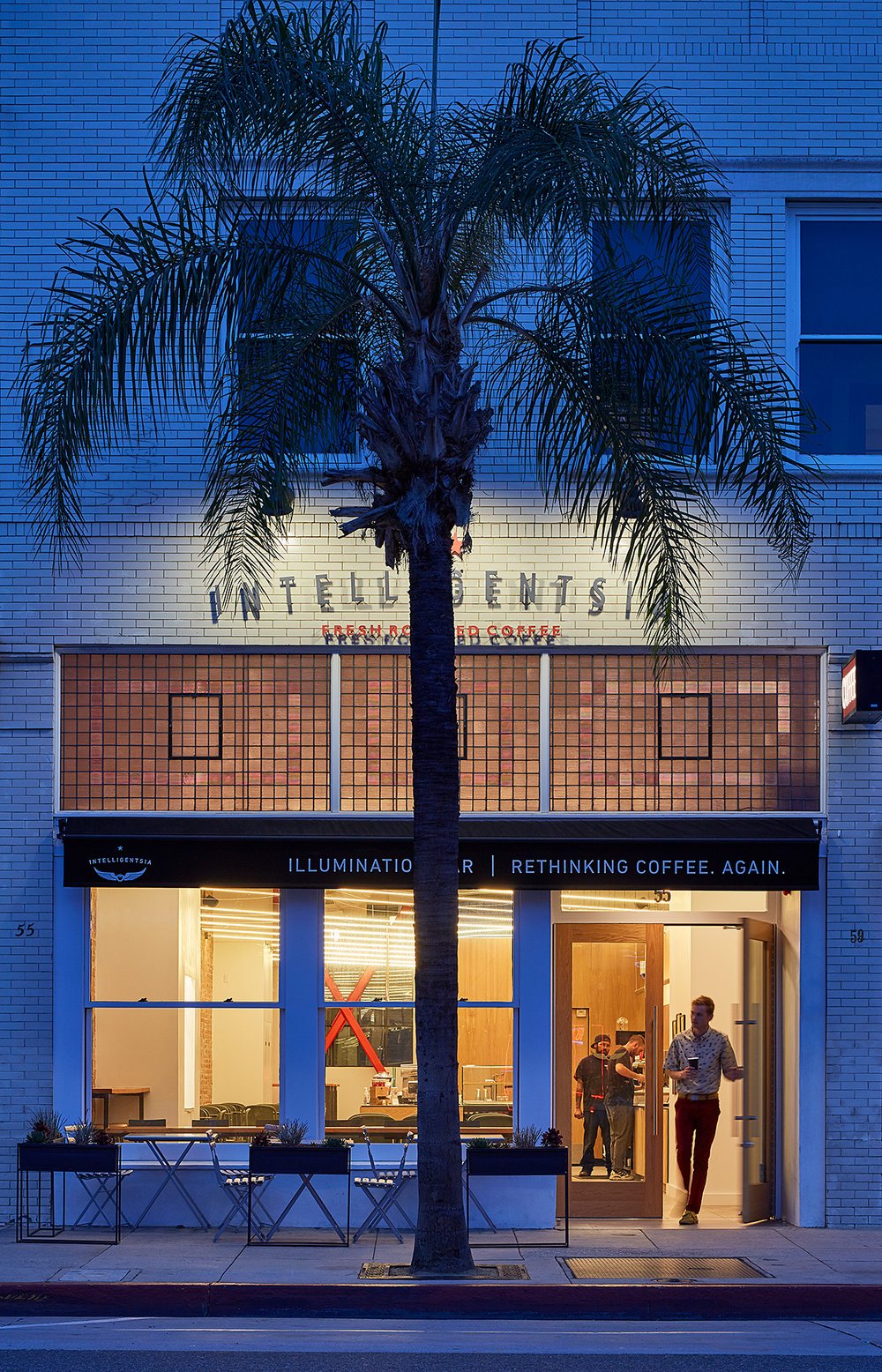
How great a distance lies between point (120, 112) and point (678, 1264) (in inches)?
396

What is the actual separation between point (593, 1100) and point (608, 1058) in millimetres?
357

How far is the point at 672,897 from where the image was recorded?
14.2 meters

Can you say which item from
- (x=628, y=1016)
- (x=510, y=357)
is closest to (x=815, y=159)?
(x=510, y=357)

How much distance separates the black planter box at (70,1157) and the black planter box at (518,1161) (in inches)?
104

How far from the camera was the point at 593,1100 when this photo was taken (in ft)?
45.2

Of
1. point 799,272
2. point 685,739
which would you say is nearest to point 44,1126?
point 685,739

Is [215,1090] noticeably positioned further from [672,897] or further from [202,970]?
[672,897]

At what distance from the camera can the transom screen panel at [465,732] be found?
45.9 feet

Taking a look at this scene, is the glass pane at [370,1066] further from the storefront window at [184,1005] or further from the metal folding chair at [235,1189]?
the metal folding chair at [235,1189]

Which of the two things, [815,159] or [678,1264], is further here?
[815,159]

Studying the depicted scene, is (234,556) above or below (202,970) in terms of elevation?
above

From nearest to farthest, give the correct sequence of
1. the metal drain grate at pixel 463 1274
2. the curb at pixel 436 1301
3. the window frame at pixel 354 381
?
the curb at pixel 436 1301 < the metal drain grate at pixel 463 1274 < the window frame at pixel 354 381

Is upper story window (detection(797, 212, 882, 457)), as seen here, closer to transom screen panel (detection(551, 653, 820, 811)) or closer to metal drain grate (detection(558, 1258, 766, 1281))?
transom screen panel (detection(551, 653, 820, 811))

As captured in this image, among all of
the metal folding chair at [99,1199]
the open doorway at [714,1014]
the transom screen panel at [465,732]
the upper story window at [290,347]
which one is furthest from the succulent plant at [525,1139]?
the upper story window at [290,347]
